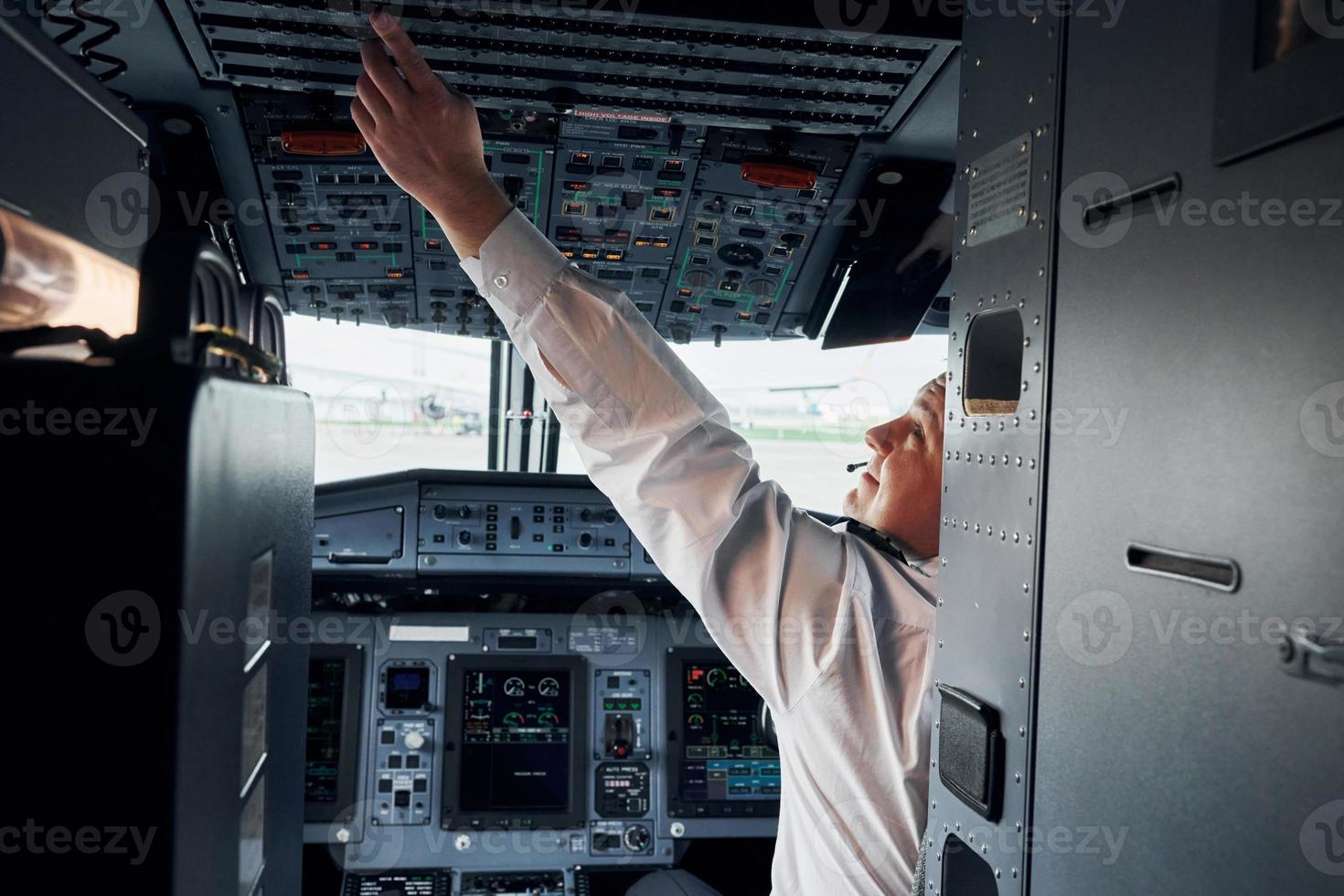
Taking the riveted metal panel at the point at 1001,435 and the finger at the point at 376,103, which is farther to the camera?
the finger at the point at 376,103

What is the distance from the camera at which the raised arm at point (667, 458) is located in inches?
62.1

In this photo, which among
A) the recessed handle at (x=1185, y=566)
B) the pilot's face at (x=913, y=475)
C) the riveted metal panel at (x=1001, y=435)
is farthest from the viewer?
the pilot's face at (x=913, y=475)

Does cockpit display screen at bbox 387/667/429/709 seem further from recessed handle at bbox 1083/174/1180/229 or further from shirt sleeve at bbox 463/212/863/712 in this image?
recessed handle at bbox 1083/174/1180/229

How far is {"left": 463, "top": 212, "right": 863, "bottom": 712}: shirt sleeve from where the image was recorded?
1.59 m

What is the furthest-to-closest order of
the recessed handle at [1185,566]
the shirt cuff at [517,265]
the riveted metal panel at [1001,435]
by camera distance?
the shirt cuff at [517,265] < the riveted metal panel at [1001,435] < the recessed handle at [1185,566]

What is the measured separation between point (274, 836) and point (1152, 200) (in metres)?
0.96

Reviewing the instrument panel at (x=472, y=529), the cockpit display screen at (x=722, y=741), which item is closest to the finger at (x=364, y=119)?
the instrument panel at (x=472, y=529)

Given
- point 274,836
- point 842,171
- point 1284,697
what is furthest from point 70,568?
point 842,171

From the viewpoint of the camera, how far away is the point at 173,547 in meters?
0.61

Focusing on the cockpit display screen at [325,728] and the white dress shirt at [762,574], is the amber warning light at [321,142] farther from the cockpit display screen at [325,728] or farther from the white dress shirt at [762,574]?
the cockpit display screen at [325,728]

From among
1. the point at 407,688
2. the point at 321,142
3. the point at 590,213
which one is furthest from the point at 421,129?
the point at 407,688

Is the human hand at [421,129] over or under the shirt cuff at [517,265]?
over

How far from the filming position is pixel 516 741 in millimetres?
3516

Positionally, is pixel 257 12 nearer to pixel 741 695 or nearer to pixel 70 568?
pixel 70 568
